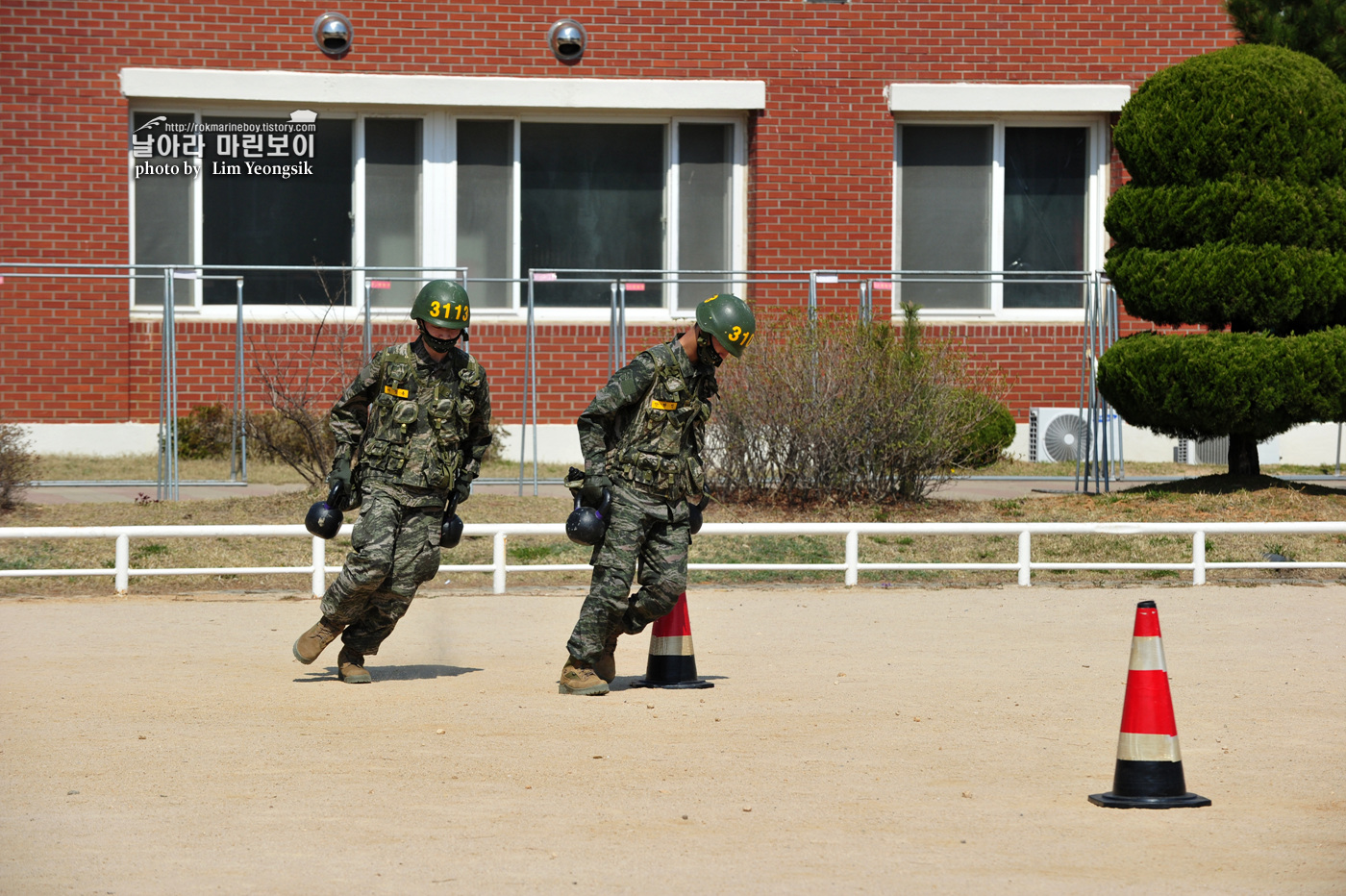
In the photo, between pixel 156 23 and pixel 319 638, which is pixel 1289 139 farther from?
pixel 156 23

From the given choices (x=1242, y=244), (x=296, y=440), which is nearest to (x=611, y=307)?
(x=296, y=440)

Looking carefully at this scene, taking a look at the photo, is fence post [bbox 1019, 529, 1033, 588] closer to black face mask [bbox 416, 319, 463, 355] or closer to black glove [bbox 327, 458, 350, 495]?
black face mask [bbox 416, 319, 463, 355]

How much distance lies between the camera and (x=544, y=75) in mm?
22453

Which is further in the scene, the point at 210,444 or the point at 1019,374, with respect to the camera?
the point at 1019,374

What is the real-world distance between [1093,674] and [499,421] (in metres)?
13.4

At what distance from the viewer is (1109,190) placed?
23.5m

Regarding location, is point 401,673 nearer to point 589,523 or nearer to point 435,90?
point 589,523

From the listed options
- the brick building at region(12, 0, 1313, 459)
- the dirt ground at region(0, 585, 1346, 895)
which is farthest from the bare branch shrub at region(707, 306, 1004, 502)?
the brick building at region(12, 0, 1313, 459)

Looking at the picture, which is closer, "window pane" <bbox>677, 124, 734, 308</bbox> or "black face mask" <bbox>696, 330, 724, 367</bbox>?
"black face mask" <bbox>696, 330, 724, 367</bbox>

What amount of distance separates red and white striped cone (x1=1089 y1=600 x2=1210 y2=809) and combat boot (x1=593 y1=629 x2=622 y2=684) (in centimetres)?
289

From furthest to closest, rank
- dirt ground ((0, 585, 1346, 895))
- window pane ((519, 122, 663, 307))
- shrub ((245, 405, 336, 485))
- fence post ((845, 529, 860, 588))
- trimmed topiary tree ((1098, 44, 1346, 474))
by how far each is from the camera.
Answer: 1. window pane ((519, 122, 663, 307))
2. shrub ((245, 405, 336, 485))
3. trimmed topiary tree ((1098, 44, 1346, 474))
4. fence post ((845, 529, 860, 588))
5. dirt ground ((0, 585, 1346, 895))

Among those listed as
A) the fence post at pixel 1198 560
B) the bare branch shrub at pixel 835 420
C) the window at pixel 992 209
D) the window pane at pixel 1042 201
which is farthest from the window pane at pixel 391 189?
the fence post at pixel 1198 560

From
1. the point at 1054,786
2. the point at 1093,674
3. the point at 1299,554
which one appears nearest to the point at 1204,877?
the point at 1054,786

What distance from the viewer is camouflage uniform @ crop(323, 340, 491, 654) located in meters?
8.14
